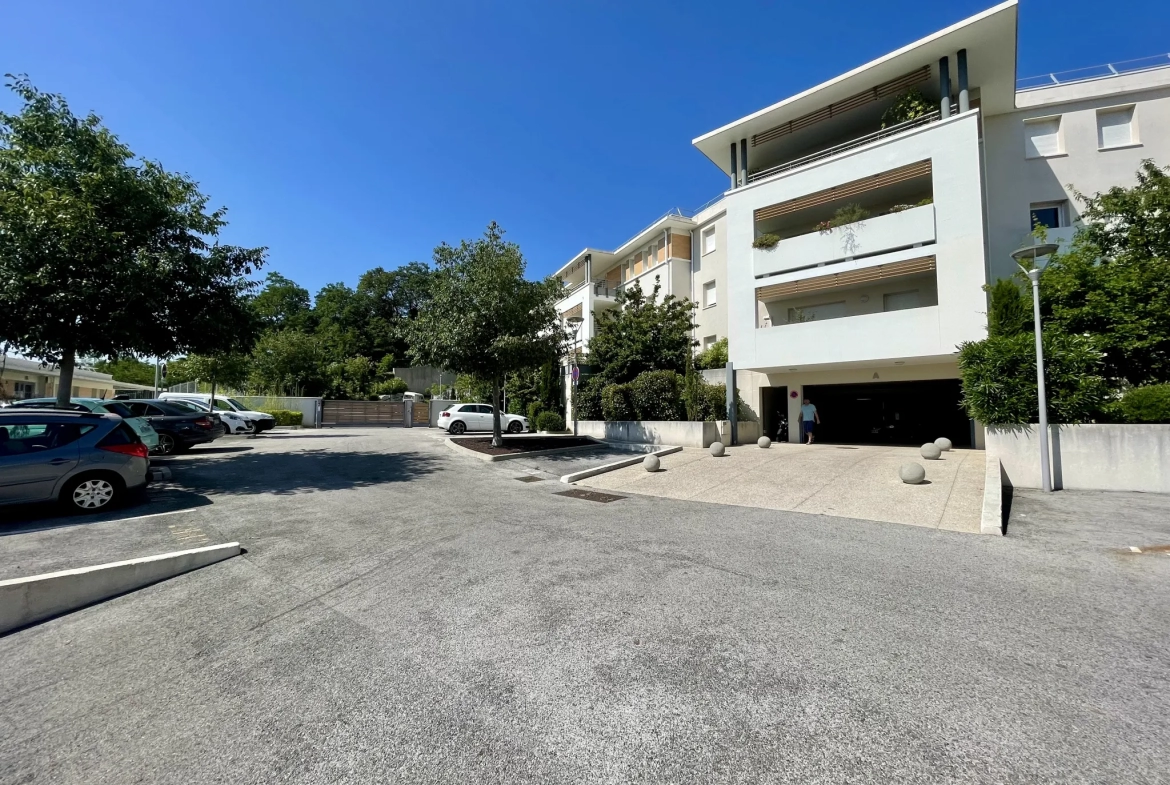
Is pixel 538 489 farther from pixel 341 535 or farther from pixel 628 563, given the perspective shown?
pixel 628 563

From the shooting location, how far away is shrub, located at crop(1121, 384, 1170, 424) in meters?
8.59

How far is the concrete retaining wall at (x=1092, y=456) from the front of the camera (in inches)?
333

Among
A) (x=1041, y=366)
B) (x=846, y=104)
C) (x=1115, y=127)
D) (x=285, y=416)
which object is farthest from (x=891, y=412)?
(x=285, y=416)

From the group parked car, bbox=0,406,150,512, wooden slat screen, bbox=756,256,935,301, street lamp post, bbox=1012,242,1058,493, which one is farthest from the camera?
wooden slat screen, bbox=756,256,935,301

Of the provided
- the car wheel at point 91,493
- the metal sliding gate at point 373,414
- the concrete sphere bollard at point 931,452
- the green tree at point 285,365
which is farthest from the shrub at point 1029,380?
the green tree at point 285,365

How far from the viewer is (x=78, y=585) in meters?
4.38

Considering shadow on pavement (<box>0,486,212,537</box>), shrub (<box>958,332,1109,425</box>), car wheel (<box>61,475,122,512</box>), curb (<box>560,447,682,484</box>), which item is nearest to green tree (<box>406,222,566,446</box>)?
curb (<box>560,447,682,484</box>)

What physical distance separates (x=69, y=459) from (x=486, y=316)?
907 cm

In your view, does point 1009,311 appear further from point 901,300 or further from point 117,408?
point 117,408

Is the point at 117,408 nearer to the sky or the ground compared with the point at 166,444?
nearer to the sky

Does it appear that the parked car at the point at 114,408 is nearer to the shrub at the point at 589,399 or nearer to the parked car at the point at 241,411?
the parked car at the point at 241,411

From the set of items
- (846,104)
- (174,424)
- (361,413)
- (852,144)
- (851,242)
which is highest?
(846,104)

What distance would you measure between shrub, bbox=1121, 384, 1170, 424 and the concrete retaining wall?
332mm

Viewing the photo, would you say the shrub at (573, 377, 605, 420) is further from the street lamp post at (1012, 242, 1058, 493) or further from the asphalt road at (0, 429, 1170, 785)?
the asphalt road at (0, 429, 1170, 785)
